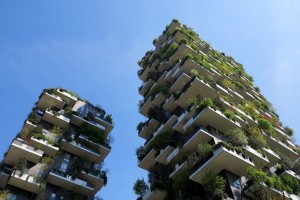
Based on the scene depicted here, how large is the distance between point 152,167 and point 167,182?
185 inches

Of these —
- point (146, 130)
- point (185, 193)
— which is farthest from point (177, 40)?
point (185, 193)

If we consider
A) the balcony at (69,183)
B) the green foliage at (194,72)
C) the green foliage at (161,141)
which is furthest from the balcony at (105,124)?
the green foliage at (194,72)

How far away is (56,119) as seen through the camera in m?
40.4

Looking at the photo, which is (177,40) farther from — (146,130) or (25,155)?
(25,155)

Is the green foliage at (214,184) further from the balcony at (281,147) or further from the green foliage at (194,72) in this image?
the green foliage at (194,72)

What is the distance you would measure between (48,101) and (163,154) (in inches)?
696

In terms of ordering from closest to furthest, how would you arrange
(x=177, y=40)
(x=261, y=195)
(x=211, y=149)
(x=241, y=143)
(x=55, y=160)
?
(x=261, y=195)
(x=211, y=149)
(x=241, y=143)
(x=55, y=160)
(x=177, y=40)

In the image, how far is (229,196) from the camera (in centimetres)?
2389

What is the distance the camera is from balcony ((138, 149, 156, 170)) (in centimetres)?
3435

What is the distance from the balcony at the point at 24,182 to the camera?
105 ft

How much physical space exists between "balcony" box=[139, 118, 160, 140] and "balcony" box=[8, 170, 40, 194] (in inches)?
513

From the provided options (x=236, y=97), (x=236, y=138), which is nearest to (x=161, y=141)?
(x=236, y=138)

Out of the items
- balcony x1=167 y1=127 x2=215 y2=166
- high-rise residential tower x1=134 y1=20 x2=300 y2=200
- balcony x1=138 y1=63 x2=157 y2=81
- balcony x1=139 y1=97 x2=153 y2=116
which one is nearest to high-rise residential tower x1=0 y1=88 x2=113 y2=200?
balcony x1=139 y1=97 x2=153 y2=116

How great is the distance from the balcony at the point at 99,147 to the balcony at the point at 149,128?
432 cm
